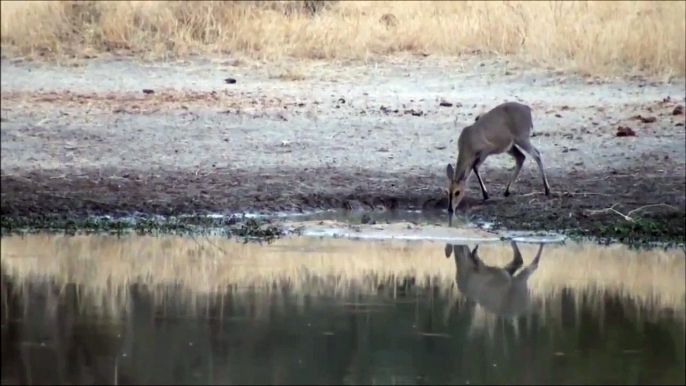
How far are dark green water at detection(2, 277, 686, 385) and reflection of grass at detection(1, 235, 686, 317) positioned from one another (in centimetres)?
21

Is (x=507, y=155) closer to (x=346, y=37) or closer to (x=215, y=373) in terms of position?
(x=346, y=37)

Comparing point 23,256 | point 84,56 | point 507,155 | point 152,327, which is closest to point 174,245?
point 23,256

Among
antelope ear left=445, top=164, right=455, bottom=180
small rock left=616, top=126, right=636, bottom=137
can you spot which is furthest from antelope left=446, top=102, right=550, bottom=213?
small rock left=616, top=126, right=636, bottom=137

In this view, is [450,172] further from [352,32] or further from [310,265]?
→ [352,32]

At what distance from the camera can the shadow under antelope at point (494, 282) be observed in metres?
7.30

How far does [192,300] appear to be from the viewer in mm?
7242

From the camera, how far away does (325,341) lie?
6352 millimetres

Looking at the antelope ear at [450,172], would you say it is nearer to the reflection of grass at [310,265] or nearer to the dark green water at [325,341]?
the reflection of grass at [310,265]

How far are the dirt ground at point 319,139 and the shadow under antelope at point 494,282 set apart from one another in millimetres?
1269

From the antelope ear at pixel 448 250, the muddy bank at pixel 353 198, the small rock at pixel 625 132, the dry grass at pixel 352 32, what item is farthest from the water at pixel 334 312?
the dry grass at pixel 352 32

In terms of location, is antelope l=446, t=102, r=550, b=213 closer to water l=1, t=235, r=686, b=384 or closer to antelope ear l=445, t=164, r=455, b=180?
antelope ear l=445, t=164, r=455, b=180

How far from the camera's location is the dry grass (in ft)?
46.4

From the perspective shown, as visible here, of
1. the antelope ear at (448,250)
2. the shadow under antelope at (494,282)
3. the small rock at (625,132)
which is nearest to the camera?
the shadow under antelope at (494,282)

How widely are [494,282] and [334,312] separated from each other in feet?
A: 4.21
